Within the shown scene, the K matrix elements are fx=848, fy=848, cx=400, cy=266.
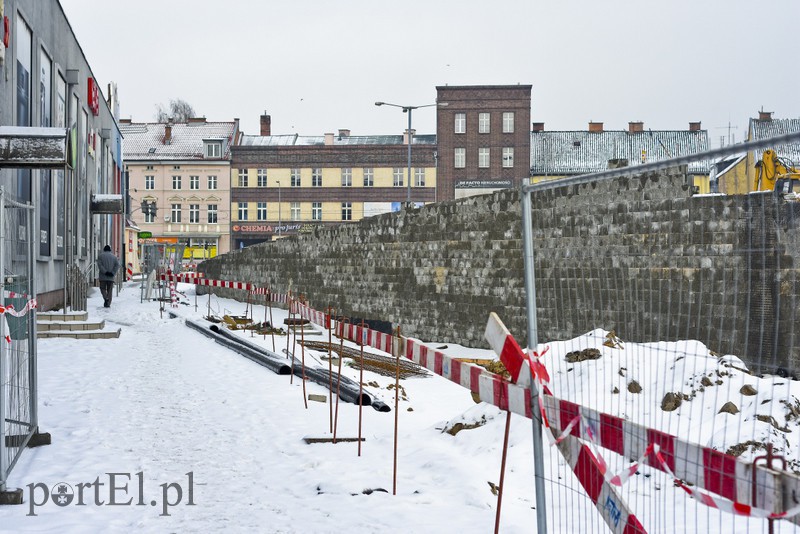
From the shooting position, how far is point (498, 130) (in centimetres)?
6019

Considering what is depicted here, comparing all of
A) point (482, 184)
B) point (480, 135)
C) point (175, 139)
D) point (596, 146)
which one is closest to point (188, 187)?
point (175, 139)

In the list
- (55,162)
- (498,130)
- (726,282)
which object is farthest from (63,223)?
(498,130)

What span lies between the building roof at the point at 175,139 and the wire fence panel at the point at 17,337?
6171 centimetres

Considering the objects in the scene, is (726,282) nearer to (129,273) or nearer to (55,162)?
(55,162)

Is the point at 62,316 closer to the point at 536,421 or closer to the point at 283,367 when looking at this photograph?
the point at 283,367

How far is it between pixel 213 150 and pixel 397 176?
49.9 ft

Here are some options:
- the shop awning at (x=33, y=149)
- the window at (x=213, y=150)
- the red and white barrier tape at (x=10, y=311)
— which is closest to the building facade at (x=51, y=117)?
the shop awning at (x=33, y=149)

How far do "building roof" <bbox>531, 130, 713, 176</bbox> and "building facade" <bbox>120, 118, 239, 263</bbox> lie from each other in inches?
966

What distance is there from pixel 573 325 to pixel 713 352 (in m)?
1.26

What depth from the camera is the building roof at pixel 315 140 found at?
67.1m

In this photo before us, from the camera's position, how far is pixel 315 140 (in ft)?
227

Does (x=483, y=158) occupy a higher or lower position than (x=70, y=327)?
higher

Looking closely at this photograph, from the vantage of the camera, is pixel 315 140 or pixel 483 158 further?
pixel 315 140

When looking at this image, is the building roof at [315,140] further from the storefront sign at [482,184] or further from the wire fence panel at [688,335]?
the wire fence panel at [688,335]
